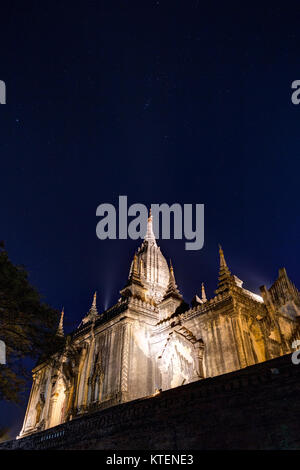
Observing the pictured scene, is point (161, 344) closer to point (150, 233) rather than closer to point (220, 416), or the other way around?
point (220, 416)

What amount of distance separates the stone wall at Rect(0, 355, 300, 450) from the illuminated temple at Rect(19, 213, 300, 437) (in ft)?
23.4

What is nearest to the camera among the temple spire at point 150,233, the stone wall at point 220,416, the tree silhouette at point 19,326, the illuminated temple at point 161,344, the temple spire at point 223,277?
the stone wall at point 220,416

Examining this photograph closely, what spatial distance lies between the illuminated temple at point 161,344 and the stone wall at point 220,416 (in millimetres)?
7133

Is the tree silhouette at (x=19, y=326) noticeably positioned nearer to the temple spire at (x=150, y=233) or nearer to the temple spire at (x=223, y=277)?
the temple spire at (x=223, y=277)

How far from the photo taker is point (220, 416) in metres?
9.02

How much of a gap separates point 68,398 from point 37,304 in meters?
14.1

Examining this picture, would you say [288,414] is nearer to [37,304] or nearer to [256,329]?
[37,304]

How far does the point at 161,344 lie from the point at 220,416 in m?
14.7

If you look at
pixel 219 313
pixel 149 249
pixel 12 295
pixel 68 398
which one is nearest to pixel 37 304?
pixel 12 295

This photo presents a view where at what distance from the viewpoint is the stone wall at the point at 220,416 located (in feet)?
26.0

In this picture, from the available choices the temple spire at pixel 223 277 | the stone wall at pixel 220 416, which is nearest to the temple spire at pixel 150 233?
the temple spire at pixel 223 277

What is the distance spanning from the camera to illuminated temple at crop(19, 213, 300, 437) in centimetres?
1948

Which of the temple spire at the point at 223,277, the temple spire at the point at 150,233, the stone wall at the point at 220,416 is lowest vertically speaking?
the stone wall at the point at 220,416

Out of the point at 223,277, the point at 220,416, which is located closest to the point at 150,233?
the point at 223,277
